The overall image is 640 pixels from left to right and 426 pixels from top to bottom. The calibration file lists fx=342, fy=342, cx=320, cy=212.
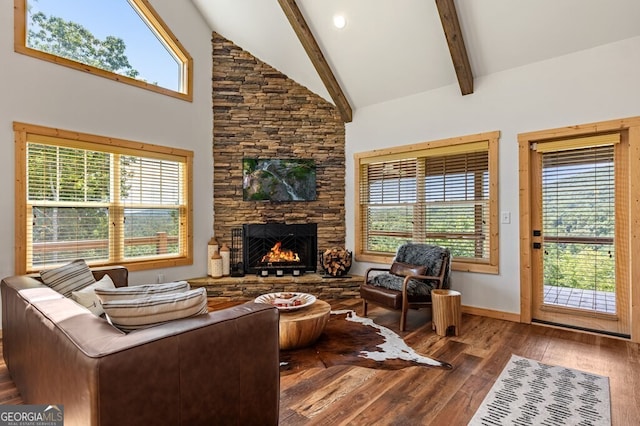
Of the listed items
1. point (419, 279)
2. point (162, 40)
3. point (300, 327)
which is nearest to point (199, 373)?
point (300, 327)

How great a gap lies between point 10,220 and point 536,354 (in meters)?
5.40

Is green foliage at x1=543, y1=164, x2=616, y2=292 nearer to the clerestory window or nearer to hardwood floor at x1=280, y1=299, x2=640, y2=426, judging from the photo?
hardwood floor at x1=280, y1=299, x2=640, y2=426

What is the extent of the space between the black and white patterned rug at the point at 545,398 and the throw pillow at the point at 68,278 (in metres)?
2.90

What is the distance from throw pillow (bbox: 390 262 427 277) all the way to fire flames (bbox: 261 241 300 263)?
1.78 m

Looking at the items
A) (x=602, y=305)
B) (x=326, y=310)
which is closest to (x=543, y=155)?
(x=602, y=305)

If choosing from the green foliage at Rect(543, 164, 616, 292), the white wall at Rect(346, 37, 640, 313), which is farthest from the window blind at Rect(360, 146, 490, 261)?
the green foliage at Rect(543, 164, 616, 292)

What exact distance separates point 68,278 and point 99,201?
2.07 m

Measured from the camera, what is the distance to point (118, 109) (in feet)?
14.6

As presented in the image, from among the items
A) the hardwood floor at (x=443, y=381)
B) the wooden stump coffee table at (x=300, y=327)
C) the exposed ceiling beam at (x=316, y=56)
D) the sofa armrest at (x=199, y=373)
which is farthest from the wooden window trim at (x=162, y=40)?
the sofa armrest at (x=199, y=373)

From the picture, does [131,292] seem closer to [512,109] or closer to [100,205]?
[100,205]

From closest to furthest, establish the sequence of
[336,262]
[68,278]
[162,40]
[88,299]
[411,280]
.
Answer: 1. [88,299]
2. [68,278]
3. [411,280]
4. [162,40]
5. [336,262]

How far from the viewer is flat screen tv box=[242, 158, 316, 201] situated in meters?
5.46

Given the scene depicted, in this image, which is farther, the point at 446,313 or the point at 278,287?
the point at 278,287

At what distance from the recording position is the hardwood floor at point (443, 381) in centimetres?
212
